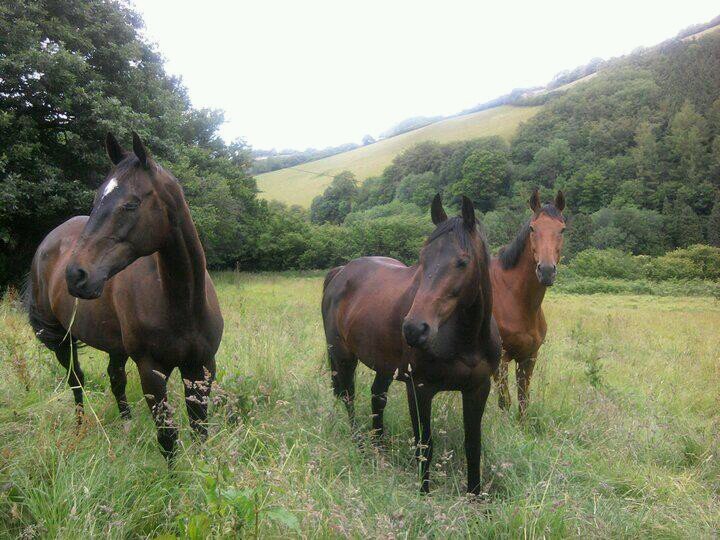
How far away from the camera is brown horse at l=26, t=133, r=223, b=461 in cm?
231

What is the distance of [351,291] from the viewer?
419cm

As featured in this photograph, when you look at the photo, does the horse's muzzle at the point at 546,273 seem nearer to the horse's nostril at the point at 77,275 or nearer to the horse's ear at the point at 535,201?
the horse's ear at the point at 535,201

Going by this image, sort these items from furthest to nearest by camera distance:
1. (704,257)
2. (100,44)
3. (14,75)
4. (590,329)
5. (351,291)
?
1. (704,257)
2. (100,44)
3. (590,329)
4. (14,75)
5. (351,291)

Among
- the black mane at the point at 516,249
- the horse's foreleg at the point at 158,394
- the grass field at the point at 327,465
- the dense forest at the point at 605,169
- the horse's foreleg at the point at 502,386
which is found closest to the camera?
the grass field at the point at 327,465

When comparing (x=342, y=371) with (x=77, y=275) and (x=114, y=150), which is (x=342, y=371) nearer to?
(x=77, y=275)

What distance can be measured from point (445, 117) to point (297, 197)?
58948 millimetres

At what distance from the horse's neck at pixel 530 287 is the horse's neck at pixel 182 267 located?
10.7 feet

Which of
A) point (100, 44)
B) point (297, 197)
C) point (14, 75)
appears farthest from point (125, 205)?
point (297, 197)

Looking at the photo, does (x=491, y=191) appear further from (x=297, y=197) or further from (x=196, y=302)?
(x=196, y=302)

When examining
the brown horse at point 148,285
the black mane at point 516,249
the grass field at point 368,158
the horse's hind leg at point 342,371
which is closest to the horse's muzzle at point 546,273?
the black mane at point 516,249

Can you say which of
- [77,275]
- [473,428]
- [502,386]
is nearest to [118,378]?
[77,275]

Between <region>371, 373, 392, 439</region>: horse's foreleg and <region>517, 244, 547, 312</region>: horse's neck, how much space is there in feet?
5.94

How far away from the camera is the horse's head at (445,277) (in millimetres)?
2322

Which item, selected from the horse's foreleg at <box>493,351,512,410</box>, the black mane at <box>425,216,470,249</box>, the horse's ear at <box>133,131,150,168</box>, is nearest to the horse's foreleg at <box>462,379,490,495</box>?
the black mane at <box>425,216,470,249</box>
